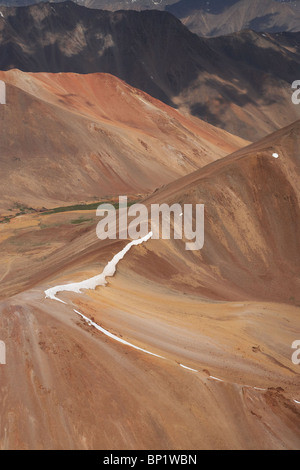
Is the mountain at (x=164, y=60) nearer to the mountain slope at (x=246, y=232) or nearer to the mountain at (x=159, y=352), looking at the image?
the mountain slope at (x=246, y=232)

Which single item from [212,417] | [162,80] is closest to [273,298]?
[212,417]

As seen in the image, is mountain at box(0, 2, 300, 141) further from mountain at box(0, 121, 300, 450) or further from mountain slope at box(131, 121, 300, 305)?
mountain at box(0, 121, 300, 450)

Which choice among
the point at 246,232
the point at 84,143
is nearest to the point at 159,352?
the point at 246,232

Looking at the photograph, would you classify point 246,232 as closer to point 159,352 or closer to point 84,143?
point 159,352

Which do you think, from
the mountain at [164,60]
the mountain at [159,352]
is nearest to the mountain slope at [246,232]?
the mountain at [159,352]

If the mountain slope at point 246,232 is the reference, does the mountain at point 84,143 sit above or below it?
above

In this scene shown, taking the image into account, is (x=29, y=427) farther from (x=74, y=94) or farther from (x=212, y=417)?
(x=74, y=94)
